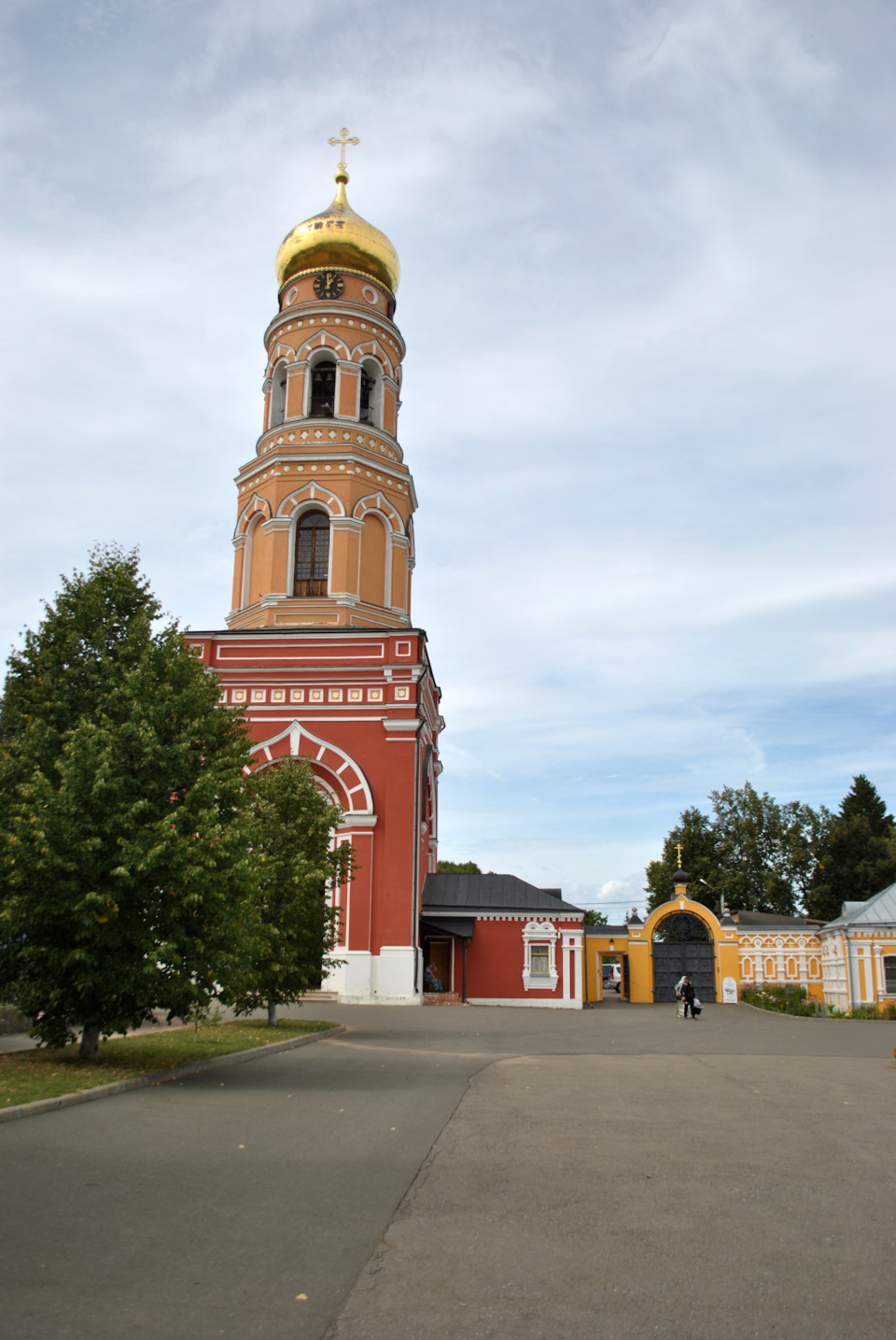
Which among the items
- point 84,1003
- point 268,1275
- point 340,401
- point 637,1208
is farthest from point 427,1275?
point 340,401

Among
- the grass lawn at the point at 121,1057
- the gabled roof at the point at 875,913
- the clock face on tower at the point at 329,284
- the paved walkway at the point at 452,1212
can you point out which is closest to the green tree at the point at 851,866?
the gabled roof at the point at 875,913

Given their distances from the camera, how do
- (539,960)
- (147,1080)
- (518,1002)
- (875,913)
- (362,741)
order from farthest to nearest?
(875,913)
(539,960)
(518,1002)
(362,741)
(147,1080)

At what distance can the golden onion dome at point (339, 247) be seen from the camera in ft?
96.4

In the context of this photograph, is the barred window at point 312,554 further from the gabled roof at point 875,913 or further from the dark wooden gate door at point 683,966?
the gabled roof at point 875,913

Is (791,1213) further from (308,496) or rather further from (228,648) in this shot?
(308,496)

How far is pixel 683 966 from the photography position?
31031 mm

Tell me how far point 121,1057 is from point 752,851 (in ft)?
145

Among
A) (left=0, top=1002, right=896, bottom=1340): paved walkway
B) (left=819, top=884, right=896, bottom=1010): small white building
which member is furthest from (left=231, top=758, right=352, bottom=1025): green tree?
(left=819, top=884, right=896, bottom=1010): small white building

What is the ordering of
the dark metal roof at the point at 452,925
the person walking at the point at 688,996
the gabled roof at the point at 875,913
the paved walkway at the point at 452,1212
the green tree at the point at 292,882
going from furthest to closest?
the gabled roof at the point at 875,913, the dark metal roof at the point at 452,925, the person walking at the point at 688,996, the green tree at the point at 292,882, the paved walkway at the point at 452,1212

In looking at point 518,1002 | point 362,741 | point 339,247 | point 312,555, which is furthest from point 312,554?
point 518,1002

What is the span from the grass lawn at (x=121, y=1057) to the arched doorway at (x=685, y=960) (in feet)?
57.1

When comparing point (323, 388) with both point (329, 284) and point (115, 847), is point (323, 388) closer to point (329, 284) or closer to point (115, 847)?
point (329, 284)

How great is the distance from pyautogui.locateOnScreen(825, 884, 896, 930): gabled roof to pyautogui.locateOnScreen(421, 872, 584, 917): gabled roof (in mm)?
8069

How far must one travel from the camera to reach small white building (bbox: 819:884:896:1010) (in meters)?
26.8
